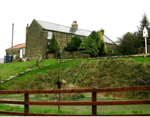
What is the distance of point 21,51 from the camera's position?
182 ft

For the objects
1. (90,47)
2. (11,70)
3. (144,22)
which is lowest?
(11,70)

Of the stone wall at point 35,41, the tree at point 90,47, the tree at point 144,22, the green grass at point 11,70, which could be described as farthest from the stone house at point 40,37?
the tree at point 144,22

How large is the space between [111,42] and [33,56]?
23103mm

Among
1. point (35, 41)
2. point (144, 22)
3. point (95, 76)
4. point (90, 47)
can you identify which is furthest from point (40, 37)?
point (95, 76)

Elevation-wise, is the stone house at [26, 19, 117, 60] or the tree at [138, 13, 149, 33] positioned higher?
the tree at [138, 13, 149, 33]

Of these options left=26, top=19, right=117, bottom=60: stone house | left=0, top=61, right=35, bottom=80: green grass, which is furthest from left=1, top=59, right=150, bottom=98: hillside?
left=26, top=19, right=117, bottom=60: stone house

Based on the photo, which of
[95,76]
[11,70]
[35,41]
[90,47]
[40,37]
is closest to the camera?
[95,76]

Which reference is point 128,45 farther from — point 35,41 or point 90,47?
point 35,41

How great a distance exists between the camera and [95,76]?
18.3m

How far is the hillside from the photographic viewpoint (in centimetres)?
1528

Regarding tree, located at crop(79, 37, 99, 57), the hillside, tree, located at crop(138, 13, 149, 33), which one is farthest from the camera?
tree, located at crop(138, 13, 149, 33)

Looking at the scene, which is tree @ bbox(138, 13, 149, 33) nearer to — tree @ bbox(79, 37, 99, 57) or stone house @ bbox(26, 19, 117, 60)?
tree @ bbox(79, 37, 99, 57)

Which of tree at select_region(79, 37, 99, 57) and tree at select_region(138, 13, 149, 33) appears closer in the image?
tree at select_region(79, 37, 99, 57)

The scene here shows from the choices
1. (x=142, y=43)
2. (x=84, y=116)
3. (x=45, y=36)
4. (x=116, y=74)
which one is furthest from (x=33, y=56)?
(x=84, y=116)
